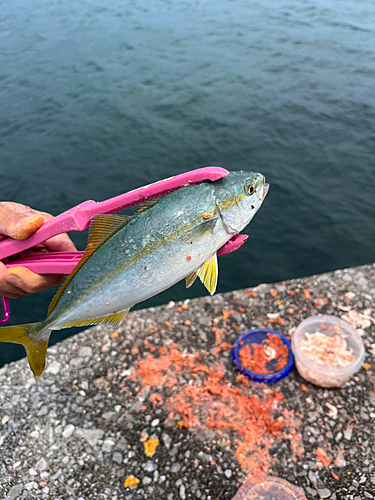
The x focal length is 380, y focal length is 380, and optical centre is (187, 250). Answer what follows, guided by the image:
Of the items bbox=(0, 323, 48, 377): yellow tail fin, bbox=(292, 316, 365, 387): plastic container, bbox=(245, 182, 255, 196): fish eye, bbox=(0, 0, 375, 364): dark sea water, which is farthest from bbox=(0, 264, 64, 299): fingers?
bbox=(0, 0, 375, 364): dark sea water

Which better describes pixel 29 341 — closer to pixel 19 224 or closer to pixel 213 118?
pixel 19 224

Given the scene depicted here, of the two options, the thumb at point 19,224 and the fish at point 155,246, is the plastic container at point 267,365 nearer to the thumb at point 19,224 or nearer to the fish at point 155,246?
the fish at point 155,246

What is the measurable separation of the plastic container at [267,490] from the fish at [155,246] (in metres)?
2.37

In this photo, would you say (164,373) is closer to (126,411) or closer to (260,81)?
(126,411)

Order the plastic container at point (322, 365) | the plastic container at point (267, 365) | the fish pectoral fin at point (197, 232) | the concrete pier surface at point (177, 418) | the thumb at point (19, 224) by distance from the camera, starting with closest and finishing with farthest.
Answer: the fish pectoral fin at point (197, 232), the thumb at point (19, 224), the concrete pier surface at point (177, 418), the plastic container at point (322, 365), the plastic container at point (267, 365)

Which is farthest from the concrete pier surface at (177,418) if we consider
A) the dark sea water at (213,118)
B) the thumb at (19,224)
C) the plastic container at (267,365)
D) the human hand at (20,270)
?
the thumb at (19,224)

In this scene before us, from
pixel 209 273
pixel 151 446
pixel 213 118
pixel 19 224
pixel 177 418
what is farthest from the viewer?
pixel 213 118

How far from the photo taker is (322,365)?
3.87m

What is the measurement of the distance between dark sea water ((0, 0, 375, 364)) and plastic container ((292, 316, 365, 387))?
196cm

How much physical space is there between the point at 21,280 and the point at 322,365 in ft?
9.89

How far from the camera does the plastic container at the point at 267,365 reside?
4.03 metres

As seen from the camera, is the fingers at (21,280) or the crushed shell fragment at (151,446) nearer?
the fingers at (21,280)

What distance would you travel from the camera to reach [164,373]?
4223mm

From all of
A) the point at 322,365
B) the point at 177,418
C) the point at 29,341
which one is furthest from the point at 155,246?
the point at 322,365
